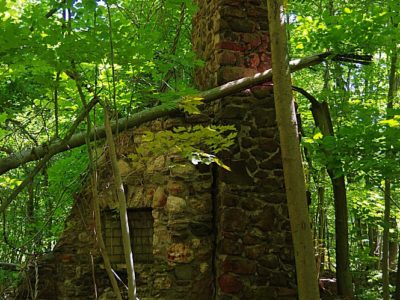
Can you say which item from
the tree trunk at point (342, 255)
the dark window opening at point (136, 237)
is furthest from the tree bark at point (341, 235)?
the dark window opening at point (136, 237)

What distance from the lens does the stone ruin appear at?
4.98 metres

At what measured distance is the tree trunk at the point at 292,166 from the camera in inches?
114

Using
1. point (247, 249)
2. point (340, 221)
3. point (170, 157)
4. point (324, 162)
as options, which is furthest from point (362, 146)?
point (170, 157)

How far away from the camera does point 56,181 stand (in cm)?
710

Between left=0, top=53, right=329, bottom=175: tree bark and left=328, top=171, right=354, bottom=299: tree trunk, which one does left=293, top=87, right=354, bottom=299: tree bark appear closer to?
left=328, top=171, right=354, bottom=299: tree trunk

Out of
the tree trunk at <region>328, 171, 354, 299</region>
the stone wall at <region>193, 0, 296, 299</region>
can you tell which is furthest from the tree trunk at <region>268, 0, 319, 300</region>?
the tree trunk at <region>328, 171, 354, 299</region>

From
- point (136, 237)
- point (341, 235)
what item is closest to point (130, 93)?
point (136, 237)

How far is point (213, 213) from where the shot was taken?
5.21 metres

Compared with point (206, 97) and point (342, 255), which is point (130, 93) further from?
point (342, 255)

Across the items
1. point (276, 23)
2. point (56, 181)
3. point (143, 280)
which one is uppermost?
point (276, 23)

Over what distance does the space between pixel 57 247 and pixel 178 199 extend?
173cm

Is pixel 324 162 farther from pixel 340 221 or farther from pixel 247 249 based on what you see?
pixel 247 249

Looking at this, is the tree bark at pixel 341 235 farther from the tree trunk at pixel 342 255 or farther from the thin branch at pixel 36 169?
the thin branch at pixel 36 169

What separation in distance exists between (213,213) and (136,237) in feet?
3.41
